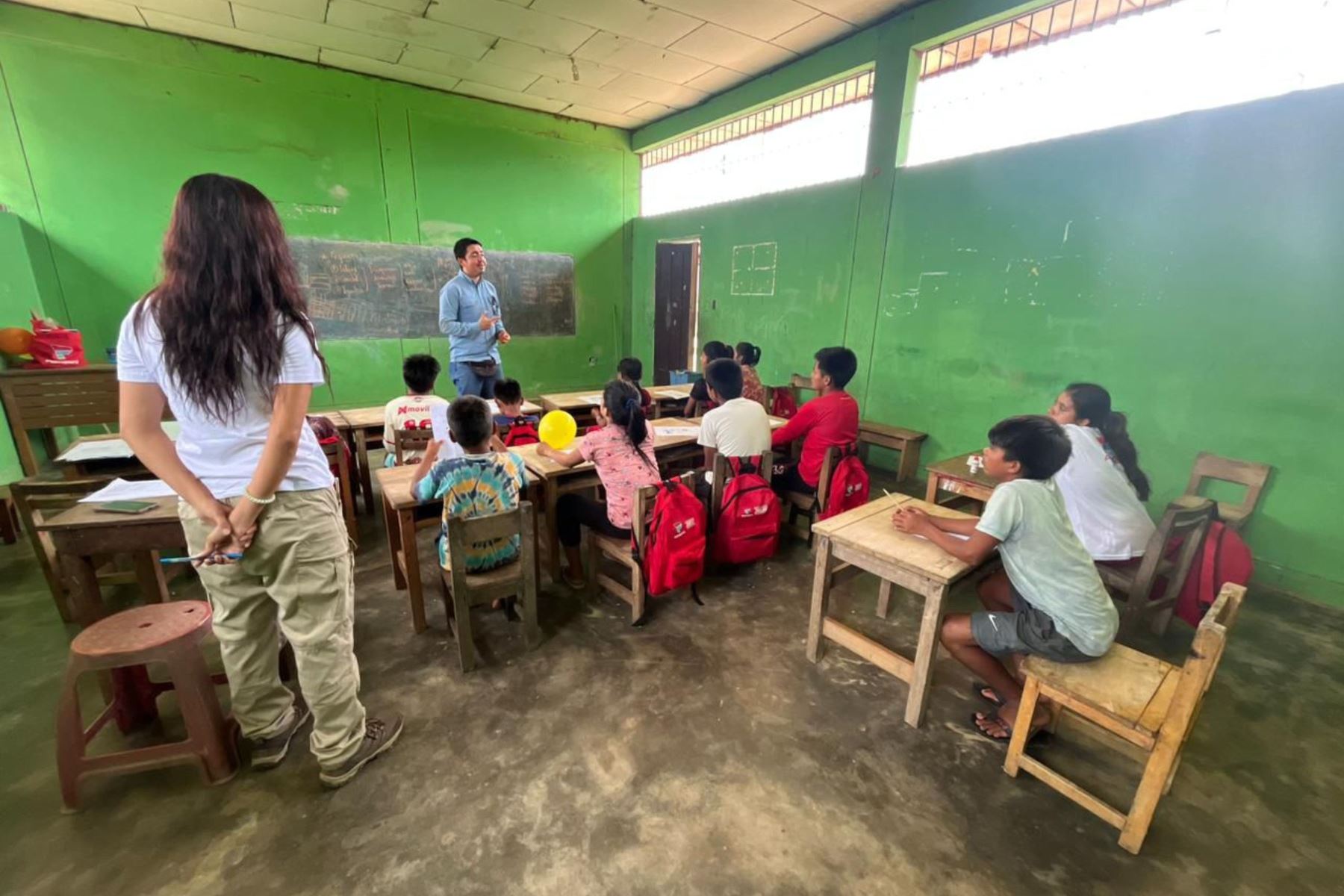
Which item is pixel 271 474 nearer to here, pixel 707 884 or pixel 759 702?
pixel 707 884

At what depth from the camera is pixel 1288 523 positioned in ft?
9.13

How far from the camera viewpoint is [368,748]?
1.70 metres

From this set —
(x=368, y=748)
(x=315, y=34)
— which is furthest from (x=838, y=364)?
(x=315, y=34)

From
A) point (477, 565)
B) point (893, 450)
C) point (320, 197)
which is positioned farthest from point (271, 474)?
point (320, 197)

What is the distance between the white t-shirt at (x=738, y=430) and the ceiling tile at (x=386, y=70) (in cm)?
502

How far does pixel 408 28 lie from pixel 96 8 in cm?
232

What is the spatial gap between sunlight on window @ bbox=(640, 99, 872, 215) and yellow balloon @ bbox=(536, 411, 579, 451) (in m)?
3.45

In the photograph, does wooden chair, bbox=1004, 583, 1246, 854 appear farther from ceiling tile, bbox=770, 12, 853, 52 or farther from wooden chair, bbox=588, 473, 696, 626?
ceiling tile, bbox=770, 12, 853, 52

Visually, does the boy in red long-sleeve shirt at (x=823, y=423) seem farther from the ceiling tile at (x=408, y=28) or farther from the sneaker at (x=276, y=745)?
the ceiling tile at (x=408, y=28)

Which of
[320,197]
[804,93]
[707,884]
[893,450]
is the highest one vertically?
[804,93]

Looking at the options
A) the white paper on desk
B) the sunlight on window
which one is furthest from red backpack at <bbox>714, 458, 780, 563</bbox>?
the sunlight on window

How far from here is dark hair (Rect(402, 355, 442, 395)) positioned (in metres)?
2.98

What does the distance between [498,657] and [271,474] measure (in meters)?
1.24

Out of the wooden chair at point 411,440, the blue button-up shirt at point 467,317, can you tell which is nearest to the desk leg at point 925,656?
the wooden chair at point 411,440
